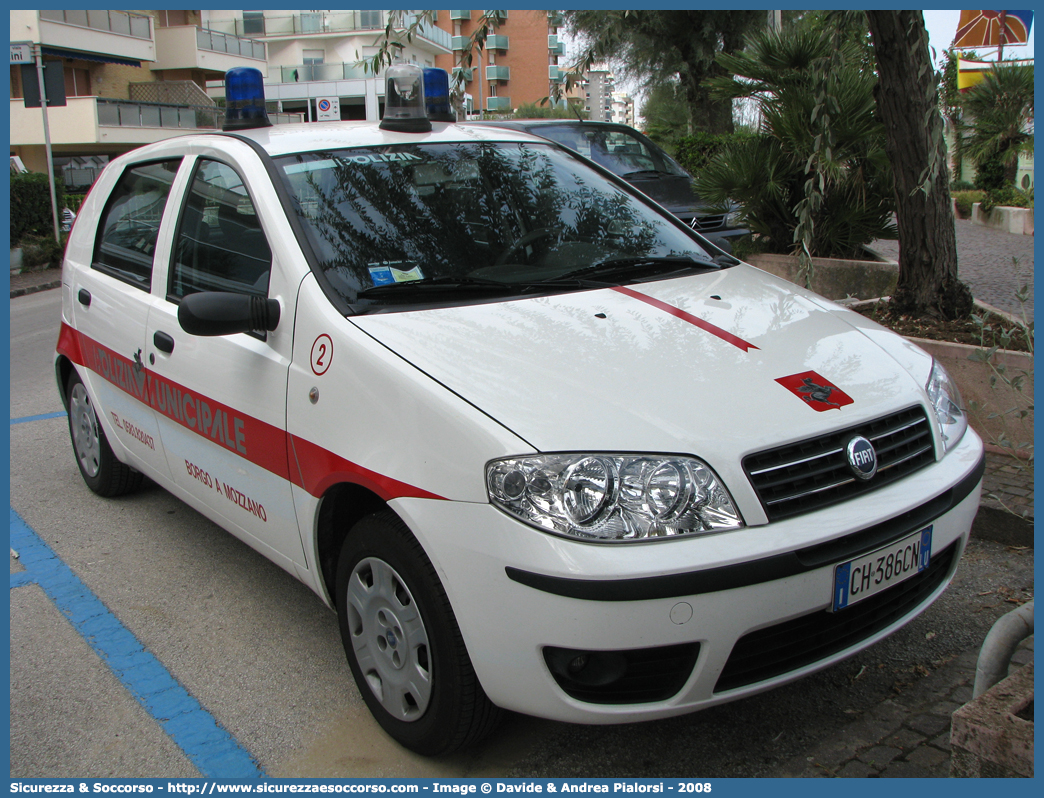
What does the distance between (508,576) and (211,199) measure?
210cm

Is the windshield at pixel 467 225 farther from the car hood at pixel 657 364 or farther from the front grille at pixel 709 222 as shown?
the front grille at pixel 709 222

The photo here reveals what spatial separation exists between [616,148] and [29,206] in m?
14.0

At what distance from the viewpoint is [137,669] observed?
10.6 ft

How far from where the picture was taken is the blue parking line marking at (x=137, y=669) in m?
2.75

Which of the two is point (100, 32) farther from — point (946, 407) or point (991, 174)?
point (946, 407)

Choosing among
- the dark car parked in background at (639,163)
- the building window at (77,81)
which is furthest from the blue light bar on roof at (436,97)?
the building window at (77,81)

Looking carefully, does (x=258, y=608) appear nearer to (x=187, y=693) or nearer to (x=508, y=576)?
(x=187, y=693)

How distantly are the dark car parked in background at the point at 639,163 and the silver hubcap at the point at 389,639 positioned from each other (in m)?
7.50

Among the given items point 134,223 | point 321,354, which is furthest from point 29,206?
point 321,354

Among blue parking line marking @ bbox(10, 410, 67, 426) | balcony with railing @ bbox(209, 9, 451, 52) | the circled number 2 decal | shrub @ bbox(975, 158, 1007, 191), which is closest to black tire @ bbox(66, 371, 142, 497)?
blue parking line marking @ bbox(10, 410, 67, 426)

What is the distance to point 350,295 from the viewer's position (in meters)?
2.86

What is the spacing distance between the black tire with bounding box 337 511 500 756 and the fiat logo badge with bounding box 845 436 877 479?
3.63ft

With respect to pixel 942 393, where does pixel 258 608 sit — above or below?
below

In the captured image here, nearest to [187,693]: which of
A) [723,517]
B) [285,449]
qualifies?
[285,449]
